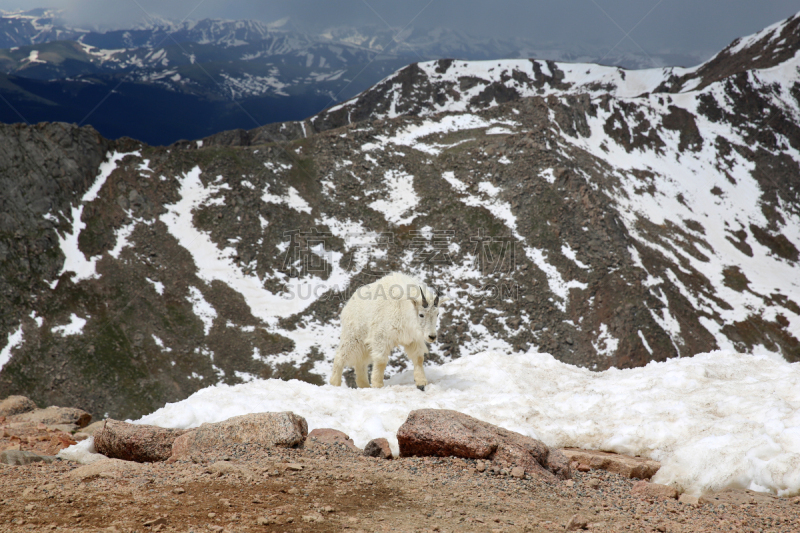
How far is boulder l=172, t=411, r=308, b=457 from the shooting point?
777cm

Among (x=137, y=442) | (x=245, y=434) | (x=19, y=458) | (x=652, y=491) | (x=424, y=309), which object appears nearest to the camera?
(x=652, y=491)

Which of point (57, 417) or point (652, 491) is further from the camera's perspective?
point (57, 417)

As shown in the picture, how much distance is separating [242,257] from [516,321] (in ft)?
103

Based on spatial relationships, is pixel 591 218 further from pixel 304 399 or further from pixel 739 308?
pixel 304 399

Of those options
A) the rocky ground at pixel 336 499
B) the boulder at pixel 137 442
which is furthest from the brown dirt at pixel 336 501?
the boulder at pixel 137 442

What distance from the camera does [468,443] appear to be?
7566 millimetres

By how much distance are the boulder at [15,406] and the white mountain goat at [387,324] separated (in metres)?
8.72

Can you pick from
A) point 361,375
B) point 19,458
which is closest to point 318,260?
point 361,375

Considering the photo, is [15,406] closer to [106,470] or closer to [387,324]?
[106,470]

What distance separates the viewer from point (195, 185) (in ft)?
188

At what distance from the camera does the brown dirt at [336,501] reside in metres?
4.81

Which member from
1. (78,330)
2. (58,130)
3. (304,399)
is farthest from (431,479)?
(58,130)

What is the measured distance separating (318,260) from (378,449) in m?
45.0

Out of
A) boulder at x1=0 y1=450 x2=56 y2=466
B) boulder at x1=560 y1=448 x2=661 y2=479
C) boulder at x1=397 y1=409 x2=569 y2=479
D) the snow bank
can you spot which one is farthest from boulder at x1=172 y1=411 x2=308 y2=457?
→ boulder at x1=560 y1=448 x2=661 y2=479
